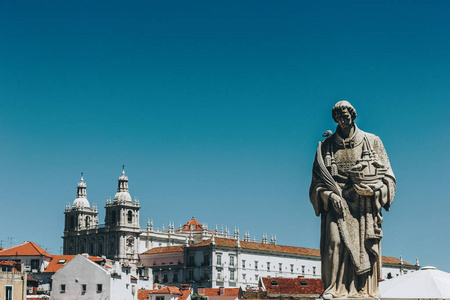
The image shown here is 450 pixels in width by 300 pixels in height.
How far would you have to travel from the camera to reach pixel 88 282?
64.7m

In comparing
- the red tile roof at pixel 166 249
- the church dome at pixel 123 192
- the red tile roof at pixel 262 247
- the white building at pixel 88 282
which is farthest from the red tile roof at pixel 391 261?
the white building at pixel 88 282

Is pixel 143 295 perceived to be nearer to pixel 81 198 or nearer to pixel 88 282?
pixel 88 282

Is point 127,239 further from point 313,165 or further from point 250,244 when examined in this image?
point 313,165

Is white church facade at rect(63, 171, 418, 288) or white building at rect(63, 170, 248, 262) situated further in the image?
white building at rect(63, 170, 248, 262)

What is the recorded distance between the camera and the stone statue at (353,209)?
1072cm

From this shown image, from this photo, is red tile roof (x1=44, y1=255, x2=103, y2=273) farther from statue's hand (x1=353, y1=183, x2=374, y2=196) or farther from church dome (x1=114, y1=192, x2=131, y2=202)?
statue's hand (x1=353, y1=183, x2=374, y2=196)

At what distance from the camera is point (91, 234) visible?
13925cm

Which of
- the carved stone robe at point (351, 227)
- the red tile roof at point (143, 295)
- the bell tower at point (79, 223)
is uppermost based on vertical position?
→ the bell tower at point (79, 223)

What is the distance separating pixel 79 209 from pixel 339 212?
14163 cm

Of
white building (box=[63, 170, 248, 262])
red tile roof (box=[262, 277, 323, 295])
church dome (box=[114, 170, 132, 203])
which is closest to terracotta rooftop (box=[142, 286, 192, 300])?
red tile roof (box=[262, 277, 323, 295])

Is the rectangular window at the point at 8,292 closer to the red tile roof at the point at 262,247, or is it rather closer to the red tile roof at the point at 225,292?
the red tile roof at the point at 225,292

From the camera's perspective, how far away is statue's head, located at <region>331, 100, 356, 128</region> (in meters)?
11.1

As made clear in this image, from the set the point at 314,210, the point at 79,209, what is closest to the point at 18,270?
the point at 314,210

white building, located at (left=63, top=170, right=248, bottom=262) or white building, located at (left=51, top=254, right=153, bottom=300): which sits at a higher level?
white building, located at (left=63, top=170, right=248, bottom=262)
